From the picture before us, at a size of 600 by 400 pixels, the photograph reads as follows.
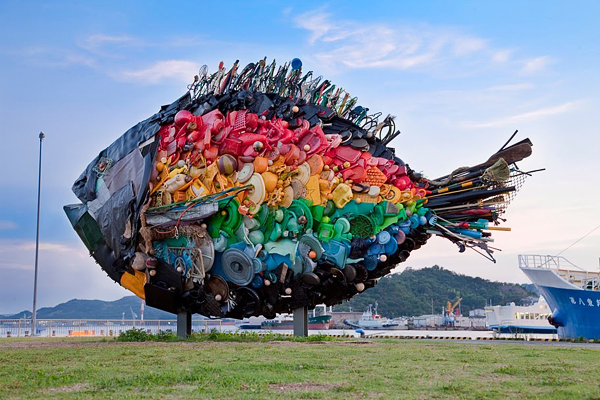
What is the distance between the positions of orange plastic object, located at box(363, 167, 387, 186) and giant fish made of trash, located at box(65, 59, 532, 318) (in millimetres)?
27

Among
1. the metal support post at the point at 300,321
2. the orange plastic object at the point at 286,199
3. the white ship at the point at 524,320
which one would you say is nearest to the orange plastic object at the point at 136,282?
the orange plastic object at the point at 286,199

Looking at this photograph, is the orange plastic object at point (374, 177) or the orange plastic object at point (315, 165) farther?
Answer: the orange plastic object at point (374, 177)

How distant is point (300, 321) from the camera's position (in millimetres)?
19453

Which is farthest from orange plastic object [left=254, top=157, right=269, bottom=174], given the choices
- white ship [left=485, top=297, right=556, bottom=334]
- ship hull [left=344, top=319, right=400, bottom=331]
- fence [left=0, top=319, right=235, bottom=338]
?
ship hull [left=344, top=319, right=400, bottom=331]

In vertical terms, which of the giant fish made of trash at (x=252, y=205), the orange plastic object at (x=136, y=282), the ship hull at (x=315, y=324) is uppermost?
the giant fish made of trash at (x=252, y=205)

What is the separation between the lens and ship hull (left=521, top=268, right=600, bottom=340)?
979 inches

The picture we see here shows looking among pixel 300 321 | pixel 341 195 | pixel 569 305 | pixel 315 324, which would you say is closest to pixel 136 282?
pixel 300 321

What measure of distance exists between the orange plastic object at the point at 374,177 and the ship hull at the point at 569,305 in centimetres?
1004

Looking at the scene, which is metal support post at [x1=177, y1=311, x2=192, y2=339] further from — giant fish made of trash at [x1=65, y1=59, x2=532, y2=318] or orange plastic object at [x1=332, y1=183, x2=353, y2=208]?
orange plastic object at [x1=332, y1=183, x2=353, y2=208]

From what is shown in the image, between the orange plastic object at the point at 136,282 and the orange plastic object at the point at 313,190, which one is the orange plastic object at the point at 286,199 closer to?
the orange plastic object at the point at 313,190

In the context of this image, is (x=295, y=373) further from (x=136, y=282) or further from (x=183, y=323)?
(x=183, y=323)

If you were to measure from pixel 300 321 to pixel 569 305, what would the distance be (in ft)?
38.4

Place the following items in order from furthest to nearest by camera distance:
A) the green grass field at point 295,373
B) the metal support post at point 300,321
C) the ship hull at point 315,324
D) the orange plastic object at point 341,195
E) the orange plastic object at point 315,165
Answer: the ship hull at point 315,324
the metal support post at point 300,321
the orange plastic object at point 341,195
the orange plastic object at point 315,165
the green grass field at point 295,373

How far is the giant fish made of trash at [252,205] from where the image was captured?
700 inches
